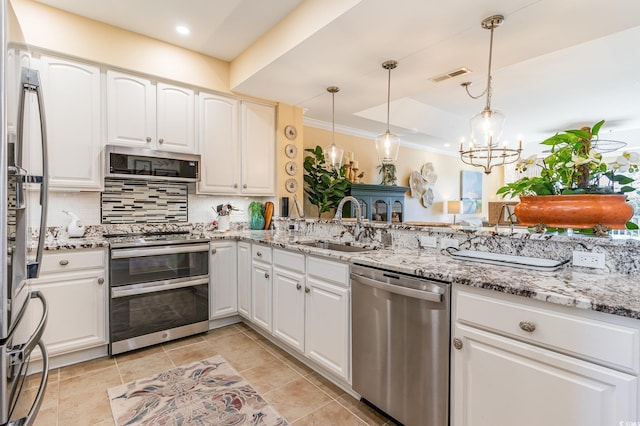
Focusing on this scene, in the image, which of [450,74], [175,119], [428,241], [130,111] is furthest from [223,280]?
[450,74]

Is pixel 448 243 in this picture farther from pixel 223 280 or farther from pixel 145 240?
pixel 145 240

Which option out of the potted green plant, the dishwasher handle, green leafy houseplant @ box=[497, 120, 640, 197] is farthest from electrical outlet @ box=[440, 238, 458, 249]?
the dishwasher handle

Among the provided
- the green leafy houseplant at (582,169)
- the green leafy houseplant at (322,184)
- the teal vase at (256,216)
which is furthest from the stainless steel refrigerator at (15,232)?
the green leafy houseplant at (322,184)

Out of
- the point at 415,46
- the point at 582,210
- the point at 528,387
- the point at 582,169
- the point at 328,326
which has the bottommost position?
the point at 328,326

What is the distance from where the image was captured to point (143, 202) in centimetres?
326

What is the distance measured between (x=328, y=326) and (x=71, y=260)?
1.95 m

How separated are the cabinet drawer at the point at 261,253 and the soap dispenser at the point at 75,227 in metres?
1.43

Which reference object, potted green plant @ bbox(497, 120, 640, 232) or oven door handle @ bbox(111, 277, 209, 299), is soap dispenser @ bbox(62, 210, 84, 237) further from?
potted green plant @ bbox(497, 120, 640, 232)

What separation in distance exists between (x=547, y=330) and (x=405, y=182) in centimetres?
570

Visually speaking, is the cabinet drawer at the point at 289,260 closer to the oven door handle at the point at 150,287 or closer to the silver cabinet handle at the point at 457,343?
the oven door handle at the point at 150,287

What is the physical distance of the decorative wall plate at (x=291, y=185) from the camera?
3.97 meters

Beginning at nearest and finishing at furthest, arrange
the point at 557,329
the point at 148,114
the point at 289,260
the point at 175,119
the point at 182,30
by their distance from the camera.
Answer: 1. the point at 557,329
2. the point at 289,260
3. the point at 182,30
4. the point at 148,114
5. the point at 175,119

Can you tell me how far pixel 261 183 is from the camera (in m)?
3.80

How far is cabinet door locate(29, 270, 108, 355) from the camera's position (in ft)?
7.56
